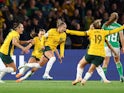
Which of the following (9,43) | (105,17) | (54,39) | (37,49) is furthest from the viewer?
(105,17)

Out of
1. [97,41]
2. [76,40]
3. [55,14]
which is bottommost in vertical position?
[76,40]

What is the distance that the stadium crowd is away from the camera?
23.5 meters

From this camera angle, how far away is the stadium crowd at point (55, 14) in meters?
23.5

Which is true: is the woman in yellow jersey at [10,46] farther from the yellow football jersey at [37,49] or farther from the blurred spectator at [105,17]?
the blurred spectator at [105,17]

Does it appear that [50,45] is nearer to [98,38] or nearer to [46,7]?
[98,38]

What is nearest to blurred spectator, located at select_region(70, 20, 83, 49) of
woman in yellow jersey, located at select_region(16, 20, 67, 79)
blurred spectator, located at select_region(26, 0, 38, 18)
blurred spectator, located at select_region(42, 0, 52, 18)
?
blurred spectator, located at select_region(42, 0, 52, 18)

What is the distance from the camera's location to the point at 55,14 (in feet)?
80.5

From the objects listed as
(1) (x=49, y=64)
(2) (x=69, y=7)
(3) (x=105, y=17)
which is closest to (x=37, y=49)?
(1) (x=49, y=64)

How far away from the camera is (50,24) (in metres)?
24.1

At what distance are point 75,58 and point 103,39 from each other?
17.2ft

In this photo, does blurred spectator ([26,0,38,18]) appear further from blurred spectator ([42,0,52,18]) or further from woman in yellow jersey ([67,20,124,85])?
woman in yellow jersey ([67,20,124,85])

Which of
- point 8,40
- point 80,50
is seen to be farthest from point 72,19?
point 8,40

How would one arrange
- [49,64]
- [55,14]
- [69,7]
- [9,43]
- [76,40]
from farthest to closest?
[69,7] < [55,14] < [76,40] < [49,64] < [9,43]

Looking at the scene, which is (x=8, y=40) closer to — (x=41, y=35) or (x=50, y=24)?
(x=41, y=35)
